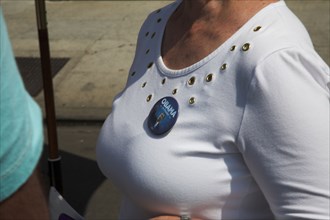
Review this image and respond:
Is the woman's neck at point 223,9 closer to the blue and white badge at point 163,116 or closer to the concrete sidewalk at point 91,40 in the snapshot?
the blue and white badge at point 163,116

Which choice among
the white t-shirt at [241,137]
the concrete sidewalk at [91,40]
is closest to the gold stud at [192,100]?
the white t-shirt at [241,137]

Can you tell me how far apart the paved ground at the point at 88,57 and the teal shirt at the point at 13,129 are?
3.06 metres

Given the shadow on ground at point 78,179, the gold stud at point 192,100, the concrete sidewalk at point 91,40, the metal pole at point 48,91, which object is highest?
the gold stud at point 192,100

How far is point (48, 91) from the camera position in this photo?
3.12 meters

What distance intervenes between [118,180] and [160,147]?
187 millimetres

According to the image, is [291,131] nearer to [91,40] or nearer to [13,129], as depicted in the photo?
[13,129]

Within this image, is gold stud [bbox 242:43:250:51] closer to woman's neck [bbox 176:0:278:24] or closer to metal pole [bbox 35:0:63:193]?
woman's neck [bbox 176:0:278:24]

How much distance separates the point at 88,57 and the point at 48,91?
394 cm

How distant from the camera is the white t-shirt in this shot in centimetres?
135

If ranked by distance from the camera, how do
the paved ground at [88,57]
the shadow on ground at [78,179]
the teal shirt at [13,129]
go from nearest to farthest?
the teal shirt at [13,129], the shadow on ground at [78,179], the paved ground at [88,57]

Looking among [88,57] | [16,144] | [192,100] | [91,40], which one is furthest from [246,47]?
[91,40]

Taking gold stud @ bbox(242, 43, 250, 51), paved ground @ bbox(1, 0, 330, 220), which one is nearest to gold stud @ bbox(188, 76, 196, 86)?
gold stud @ bbox(242, 43, 250, 51)

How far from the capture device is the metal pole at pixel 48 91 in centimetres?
296

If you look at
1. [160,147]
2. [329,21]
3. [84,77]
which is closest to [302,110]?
[160,147]
